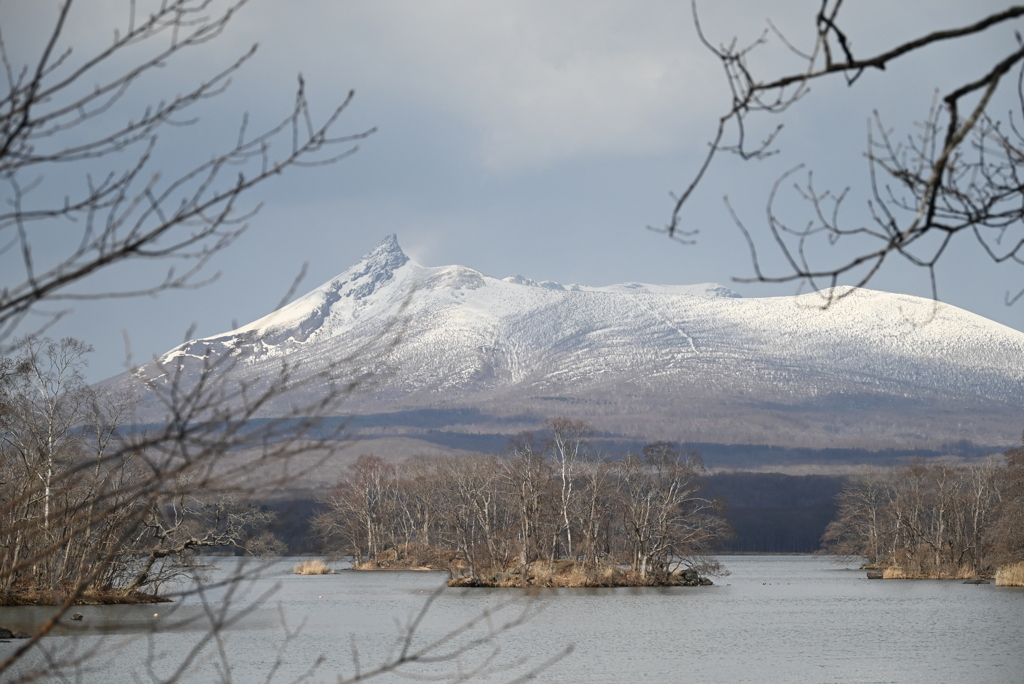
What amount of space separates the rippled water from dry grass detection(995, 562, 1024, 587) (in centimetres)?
84

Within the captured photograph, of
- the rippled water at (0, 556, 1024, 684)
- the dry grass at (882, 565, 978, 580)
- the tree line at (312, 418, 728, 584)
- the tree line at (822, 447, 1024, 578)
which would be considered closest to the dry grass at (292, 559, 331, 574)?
the tree line at (312, 418, 728, 584)

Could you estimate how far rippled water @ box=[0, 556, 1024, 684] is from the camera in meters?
26.1

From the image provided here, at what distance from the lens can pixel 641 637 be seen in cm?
3478

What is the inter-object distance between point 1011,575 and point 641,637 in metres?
33.9

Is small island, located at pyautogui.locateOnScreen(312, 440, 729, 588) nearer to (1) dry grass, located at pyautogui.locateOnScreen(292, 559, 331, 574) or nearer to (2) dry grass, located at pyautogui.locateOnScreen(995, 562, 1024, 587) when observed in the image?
(1) dry grass, located at pyautogui.locateOnScreen(292, 559, 331, 574)

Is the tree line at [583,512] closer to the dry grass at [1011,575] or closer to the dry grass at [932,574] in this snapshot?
the dry grass at [932,574]

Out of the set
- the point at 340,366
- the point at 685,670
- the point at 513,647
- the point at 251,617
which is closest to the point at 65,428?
the point at 251,617

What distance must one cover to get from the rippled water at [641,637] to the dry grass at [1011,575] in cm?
84

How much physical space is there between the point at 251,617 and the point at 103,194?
46.5 metres

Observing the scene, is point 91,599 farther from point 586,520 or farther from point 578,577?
point 586,520

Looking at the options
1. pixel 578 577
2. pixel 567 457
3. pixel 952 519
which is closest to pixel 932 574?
pixel 952 519

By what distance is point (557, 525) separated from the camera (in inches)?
2724

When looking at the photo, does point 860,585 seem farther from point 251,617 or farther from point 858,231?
point 858,231

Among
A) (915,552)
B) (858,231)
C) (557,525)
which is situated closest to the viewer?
(858,231)
